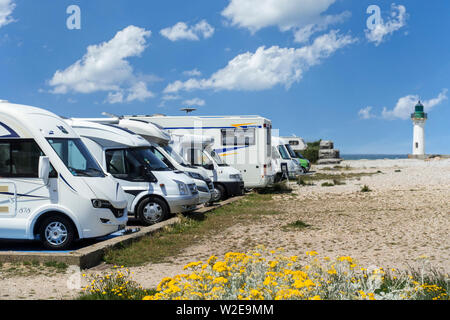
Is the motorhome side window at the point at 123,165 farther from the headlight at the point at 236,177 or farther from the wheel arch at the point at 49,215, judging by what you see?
the headlight at the point at 236,177

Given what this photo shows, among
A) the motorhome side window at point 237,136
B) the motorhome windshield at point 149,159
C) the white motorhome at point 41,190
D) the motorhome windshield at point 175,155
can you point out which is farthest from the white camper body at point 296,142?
the white motorhome at point 41,190

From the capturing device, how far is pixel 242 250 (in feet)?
30.6

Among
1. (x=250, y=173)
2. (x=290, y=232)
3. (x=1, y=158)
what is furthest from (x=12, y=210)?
(x=250, y=173)

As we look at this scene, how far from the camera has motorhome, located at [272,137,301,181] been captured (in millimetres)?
27281

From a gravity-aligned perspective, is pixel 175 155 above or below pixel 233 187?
above

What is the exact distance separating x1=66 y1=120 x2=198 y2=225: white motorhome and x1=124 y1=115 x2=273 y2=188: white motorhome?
784 cm

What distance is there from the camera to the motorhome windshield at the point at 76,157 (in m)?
9.02

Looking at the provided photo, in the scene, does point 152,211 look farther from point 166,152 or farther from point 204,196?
point 166,152

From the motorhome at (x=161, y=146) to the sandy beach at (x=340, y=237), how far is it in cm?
202

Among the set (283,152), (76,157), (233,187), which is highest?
(283,152)

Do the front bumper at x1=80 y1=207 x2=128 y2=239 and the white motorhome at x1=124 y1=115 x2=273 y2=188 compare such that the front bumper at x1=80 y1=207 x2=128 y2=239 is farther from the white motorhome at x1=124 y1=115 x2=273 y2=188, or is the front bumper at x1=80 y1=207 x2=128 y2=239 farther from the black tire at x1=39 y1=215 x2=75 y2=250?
the white motorhome at x1=124 y1=115 x2=273 y2=188

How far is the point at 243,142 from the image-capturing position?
66.2 ft

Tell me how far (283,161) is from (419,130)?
45.3 metres

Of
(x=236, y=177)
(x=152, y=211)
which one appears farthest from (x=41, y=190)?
(x=236, y=177)
